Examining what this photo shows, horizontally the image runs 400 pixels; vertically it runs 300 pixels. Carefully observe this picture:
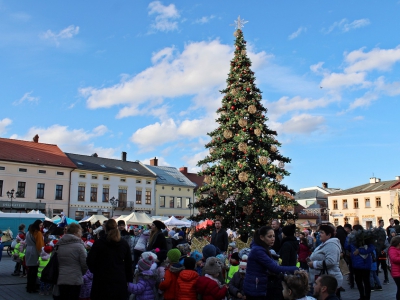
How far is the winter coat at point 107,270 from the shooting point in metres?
5.58

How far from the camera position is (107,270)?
562cm

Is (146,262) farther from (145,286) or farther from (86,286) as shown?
(86,286)

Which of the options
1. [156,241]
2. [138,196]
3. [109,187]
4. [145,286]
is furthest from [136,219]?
[138,196]

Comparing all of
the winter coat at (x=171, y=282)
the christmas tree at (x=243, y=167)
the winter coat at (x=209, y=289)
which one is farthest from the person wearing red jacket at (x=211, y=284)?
the christmas tree at (x=243, y=167)

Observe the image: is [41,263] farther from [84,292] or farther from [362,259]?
[362,259]

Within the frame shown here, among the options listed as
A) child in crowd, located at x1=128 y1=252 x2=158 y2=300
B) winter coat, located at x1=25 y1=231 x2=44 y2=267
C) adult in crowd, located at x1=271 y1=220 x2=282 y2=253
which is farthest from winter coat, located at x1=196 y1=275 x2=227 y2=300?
winter coat, located at x1=25 y1=231 x2=44 y2=267

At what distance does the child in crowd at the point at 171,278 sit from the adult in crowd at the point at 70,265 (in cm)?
132

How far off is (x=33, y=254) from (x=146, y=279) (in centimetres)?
525

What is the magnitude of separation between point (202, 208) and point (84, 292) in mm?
9659

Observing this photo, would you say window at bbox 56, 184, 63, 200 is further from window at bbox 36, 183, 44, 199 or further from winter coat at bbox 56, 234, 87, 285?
winter coat at bbox 56, 234, 87, 285

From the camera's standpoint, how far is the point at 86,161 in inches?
2136

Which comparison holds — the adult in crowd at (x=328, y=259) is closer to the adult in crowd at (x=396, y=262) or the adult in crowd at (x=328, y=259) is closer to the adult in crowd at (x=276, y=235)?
the adult in crowd at (x=396, y=262)

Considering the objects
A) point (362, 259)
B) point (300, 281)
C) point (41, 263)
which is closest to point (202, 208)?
point (41, 263)

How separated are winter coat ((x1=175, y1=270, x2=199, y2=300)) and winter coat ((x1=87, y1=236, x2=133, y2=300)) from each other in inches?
34.7
